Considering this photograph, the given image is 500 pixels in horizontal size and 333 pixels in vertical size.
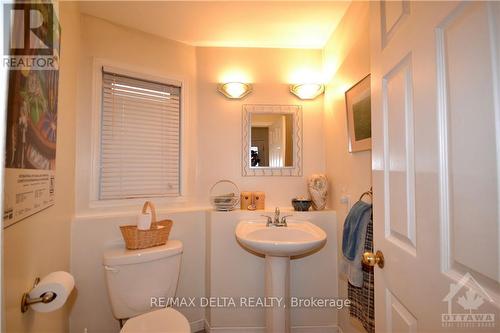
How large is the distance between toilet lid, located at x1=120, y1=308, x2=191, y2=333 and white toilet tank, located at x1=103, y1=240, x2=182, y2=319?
13 cm

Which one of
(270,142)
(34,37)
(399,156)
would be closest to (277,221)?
(270,142)

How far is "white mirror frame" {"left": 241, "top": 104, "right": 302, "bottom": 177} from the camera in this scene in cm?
199

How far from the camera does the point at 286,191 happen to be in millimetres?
2014

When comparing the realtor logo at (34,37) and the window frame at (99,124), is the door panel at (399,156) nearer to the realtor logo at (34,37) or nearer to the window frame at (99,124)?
the realtor logo at (34,37)

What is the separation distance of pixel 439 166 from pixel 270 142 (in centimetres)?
149

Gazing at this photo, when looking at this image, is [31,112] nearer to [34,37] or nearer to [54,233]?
[34,37]

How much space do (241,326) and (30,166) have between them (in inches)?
67.3

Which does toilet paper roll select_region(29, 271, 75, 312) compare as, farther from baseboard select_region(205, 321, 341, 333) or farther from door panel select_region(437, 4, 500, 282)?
baseboard select_region(205, 321, 341, 333)

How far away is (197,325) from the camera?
6.00 feet

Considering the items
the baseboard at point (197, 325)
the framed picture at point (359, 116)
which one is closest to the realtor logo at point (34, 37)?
the framed picture at point (359, 116)

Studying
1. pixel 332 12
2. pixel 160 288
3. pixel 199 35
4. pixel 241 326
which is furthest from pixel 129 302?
pixel 332 12

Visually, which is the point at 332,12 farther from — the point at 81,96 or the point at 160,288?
the point at 160,288

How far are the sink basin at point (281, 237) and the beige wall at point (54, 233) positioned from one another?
0.95 meters

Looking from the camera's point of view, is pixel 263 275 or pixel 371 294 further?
pixel 263 275
